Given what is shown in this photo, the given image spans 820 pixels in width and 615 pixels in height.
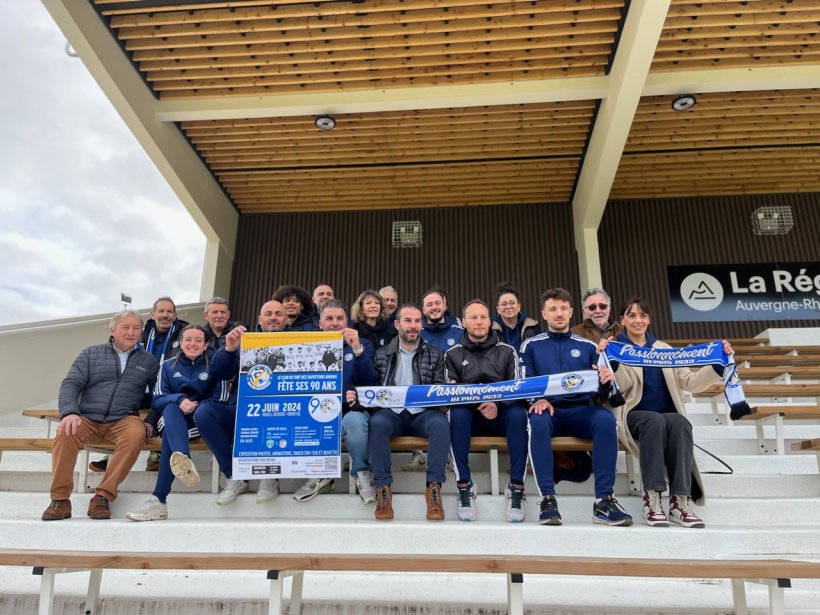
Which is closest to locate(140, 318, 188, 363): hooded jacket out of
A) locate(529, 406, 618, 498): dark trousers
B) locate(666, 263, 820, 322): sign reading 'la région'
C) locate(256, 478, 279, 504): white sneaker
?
locate(256, 478, 279, 504): white sneaker

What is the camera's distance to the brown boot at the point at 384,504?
3.19 metres

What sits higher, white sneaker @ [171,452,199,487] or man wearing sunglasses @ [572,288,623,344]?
man wearing sunglasses @ [572,288,623,344]

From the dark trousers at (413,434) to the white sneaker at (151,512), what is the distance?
1.19 metres

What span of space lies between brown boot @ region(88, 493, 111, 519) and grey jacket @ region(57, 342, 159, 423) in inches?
18.9

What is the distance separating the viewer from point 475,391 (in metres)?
3.48

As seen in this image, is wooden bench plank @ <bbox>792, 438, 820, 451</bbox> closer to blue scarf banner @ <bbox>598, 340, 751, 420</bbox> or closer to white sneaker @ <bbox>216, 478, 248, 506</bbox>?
blue scarf banner @ <bbox>598, 340, 751, 420</bbox>

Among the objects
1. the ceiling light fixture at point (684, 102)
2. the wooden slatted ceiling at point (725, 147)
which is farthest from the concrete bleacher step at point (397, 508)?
the wooden slatted ceiling at point (725, 147)

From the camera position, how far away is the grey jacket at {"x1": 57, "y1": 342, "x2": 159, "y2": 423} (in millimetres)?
3625

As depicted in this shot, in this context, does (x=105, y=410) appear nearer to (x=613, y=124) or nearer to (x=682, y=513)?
(x=682, y=513)

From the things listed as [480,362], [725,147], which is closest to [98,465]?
[480,362]

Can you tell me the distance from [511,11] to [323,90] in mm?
2213

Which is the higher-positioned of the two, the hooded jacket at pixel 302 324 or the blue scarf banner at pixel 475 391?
the hooded jacket at pixel 302 324

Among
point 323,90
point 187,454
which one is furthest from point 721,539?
point 323,90

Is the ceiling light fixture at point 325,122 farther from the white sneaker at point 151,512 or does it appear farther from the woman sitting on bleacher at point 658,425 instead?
the white sneaker at point 151,512
